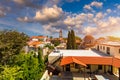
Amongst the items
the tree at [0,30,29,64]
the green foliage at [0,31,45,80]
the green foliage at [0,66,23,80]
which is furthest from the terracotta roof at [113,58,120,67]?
the tree at [0,30,29,64]

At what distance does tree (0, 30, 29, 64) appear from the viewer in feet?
90.0

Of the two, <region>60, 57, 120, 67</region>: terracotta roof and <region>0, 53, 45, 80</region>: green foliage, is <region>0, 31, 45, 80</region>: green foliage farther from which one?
<region>60, 57, 120, 67</region>: terracotta roof

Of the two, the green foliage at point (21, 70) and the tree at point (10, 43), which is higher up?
the tree at point (10, 43)

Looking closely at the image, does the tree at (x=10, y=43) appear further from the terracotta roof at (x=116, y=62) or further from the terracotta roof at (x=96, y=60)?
the terracotta roof at (x=116, y=62)

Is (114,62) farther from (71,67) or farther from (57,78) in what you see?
(57,78)

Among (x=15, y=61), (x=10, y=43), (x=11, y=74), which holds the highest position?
(x=10, y=43)

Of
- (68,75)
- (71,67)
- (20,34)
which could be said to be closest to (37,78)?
(68,75)

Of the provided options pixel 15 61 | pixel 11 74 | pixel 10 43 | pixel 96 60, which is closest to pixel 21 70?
pixel 11 74

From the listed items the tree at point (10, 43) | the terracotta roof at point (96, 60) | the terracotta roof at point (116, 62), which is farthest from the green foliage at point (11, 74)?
the terracotta roof at point (116, 62)

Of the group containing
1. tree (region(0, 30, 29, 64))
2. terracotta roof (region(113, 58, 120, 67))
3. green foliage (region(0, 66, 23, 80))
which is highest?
tree (region(0, 30, 29, 64))

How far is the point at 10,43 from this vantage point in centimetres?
2869

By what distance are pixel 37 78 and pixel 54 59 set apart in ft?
30.3

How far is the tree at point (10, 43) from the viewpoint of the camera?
90.0 feet

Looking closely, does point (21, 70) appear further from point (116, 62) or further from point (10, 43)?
point (116, 62)
